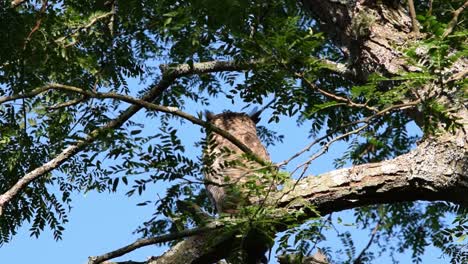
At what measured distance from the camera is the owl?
155 inches

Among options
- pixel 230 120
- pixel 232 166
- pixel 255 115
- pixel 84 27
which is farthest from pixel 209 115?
pixel 84 27

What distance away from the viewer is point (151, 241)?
13.5 ft

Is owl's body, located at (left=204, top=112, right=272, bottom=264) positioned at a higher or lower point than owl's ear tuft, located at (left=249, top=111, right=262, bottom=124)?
lower

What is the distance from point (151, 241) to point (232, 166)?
1.68ft

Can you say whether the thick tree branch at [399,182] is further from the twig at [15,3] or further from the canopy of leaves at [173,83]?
the twig at [15,3]

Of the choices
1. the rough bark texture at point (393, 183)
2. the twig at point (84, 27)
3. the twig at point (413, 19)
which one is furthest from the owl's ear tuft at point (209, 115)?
the twig at point (413, 19)

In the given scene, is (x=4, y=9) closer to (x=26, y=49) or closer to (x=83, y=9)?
(x=26, y=49)

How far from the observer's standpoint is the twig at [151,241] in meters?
4.05

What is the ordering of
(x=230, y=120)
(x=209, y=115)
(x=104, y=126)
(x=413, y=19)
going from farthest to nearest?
1. (x=209, y=115)
2. (x=230, y=120)
3. (x=413, y=19)
4. (x=104, y=126)

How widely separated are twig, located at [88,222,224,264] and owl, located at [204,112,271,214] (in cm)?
16

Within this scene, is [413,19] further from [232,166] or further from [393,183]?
[232,166]

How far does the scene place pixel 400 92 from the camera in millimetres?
3803

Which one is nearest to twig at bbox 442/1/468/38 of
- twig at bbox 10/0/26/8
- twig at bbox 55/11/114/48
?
twig at bbox 55/11/114/48

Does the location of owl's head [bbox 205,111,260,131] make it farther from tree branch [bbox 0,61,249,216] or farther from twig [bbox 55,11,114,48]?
twig [bbox 55,11,114,48]
